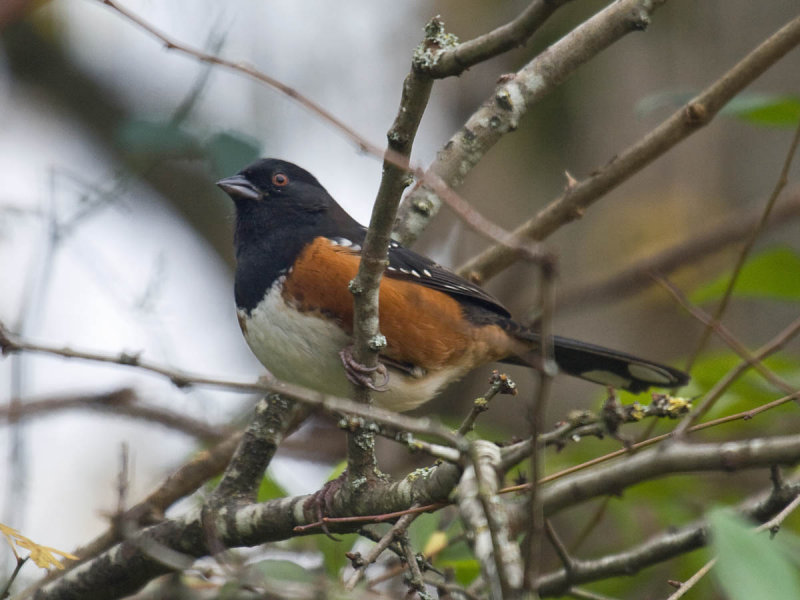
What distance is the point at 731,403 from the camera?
2389 millimetres

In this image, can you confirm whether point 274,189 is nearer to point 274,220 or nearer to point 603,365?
point 274,220

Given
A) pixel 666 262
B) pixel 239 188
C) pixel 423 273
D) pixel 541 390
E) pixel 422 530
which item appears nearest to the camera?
pixel 541 390

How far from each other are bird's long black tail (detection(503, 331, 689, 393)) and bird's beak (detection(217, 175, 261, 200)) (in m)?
1.03

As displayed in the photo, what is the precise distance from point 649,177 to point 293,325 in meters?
2.74

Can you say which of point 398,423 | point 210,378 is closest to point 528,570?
point 398,423

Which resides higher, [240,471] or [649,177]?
[649,177]

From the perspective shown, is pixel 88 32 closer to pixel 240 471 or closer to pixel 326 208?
pixel 326 208

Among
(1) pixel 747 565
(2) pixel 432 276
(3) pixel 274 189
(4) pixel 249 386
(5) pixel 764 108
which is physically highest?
(3) pixel 274 189

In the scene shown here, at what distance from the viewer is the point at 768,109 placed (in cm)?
252

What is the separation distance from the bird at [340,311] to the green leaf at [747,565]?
4.65 ft

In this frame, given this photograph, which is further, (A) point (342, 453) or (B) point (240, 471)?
(A) point (342, 453)

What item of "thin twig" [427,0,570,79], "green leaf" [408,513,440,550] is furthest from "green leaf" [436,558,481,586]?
"thin twig" [427,0,570,79]

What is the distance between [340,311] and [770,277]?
1271 mm

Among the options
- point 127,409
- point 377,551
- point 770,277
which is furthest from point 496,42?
point 127,409
